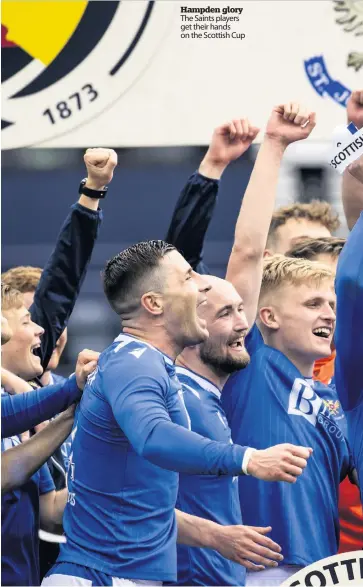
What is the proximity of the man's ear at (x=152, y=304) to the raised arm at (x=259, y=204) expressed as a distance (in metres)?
0.33

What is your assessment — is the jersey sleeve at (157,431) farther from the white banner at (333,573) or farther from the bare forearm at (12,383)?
the white banner at (333,573)

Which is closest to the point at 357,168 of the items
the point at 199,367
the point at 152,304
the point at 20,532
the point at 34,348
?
the point at 152,304

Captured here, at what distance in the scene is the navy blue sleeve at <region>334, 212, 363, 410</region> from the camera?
229cm

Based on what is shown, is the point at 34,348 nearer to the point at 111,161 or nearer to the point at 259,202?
the point at 111,161

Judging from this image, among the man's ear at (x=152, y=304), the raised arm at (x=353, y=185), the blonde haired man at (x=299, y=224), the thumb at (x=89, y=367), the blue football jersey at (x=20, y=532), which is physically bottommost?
the blue football jersey at (x=20, y=532)

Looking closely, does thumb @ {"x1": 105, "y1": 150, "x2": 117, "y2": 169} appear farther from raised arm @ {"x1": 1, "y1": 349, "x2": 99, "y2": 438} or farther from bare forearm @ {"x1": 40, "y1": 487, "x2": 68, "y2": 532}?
bare forearm @ {"x1": 40, "y1": 487, "x2": 68, "y2": 532}

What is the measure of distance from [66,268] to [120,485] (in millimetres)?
695

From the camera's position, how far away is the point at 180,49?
9.34ft

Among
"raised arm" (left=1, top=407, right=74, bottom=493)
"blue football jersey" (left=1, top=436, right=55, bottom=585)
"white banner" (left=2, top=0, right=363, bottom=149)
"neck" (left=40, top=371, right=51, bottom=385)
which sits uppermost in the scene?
"white banner" (left=2, top=0, right=363, bottom=149)

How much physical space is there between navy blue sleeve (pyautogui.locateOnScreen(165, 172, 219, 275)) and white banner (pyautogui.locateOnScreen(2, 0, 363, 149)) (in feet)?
0.59

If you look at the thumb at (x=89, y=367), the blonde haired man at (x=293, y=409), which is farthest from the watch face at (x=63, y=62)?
the thumb at (x=89, y=367)

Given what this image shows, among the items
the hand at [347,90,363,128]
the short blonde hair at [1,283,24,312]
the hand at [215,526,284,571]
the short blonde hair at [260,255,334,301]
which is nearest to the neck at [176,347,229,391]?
the short blonde hair at [260,255,334,301]

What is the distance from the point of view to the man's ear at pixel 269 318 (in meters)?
2.76

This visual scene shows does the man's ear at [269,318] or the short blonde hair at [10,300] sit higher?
the short blonde hair at [10,300]
